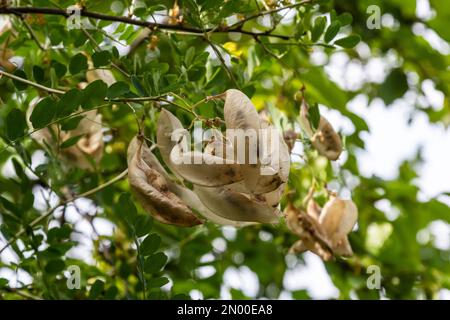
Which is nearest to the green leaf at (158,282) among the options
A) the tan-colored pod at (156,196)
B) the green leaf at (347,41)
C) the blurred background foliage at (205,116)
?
the blurred background foliage at (205,116)

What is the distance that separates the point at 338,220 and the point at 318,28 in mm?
313

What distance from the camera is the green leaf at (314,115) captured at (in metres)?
1.18

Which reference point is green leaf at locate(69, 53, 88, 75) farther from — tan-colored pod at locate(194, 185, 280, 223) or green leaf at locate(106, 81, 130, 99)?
tan-colored pod at locate(194, 185, 280, 223)

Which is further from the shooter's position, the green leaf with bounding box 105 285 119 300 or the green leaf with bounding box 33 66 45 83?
the green leaf with bounding box 105 285 119 300

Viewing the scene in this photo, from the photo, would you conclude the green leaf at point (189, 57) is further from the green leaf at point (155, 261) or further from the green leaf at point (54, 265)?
the green leaf at point (54, 265)

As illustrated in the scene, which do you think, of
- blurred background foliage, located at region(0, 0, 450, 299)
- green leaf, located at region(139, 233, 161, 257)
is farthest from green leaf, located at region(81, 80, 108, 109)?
green leaf, located at region(139, 233, 161, 257)

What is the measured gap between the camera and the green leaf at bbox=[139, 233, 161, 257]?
107cm

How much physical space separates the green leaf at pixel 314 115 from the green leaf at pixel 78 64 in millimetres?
328

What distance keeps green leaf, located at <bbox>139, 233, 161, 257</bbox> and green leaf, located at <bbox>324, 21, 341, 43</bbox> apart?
0.38 meters

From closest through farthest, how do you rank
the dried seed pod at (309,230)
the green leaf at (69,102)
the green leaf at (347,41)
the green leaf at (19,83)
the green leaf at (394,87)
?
the green leaf at (69,102)
the green leaf at (19,83)
the green leaf at (347,41)
the dried seed pod at (309,230)
the green leaf at (394,87)

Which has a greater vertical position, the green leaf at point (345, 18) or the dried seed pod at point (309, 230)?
the green leaf at point (345, 18)

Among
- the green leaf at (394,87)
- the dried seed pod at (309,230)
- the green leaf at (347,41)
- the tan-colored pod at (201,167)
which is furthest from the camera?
the green leaf at (394,87)

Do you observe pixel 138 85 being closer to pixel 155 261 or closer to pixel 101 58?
pixel 101 58
